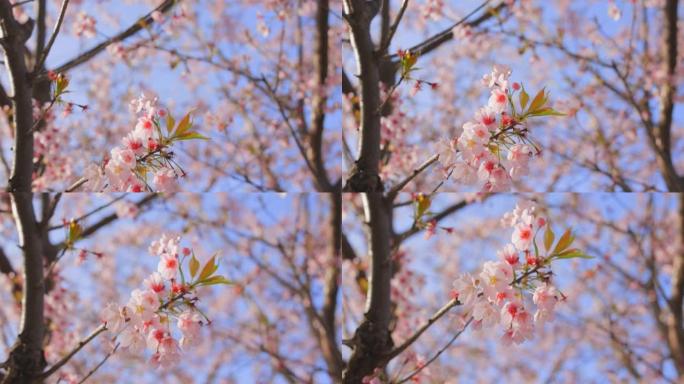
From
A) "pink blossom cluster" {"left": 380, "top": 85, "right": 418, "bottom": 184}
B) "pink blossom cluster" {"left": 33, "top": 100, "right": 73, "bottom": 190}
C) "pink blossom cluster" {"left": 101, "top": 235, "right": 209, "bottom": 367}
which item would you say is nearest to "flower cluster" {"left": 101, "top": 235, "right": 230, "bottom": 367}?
"pink blossom cluster" {"left": 101, "top": 235, "right": 209, "bottom": 367}

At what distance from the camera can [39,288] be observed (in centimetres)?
154

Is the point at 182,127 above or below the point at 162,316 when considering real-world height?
above

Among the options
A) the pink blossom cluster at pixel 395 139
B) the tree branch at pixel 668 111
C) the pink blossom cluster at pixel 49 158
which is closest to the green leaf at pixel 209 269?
the pink blossom cluster at pixel 395 139

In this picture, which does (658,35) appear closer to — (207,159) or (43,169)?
(207,159)

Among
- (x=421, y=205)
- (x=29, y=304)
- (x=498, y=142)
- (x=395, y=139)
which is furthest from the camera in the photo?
(x=395, y=139)

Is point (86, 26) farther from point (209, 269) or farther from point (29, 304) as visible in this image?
point (209, 269)

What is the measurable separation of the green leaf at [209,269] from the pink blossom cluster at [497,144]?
0.49 metres

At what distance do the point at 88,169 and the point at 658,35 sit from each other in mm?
3651

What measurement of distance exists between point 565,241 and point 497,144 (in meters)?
0.22

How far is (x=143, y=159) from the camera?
4.19ft

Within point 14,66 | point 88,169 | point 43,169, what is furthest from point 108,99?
point 88,169

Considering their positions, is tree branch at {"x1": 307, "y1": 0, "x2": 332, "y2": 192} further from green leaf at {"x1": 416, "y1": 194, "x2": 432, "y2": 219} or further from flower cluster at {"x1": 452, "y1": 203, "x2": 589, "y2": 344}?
flower cluster at {"x1": 452, "y1": 203, "x2": 589, "y2": 344}

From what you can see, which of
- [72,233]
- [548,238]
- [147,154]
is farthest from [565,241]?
[72,233]

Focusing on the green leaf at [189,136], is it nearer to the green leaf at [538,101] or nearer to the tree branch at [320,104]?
the green leaf at [538,101]
